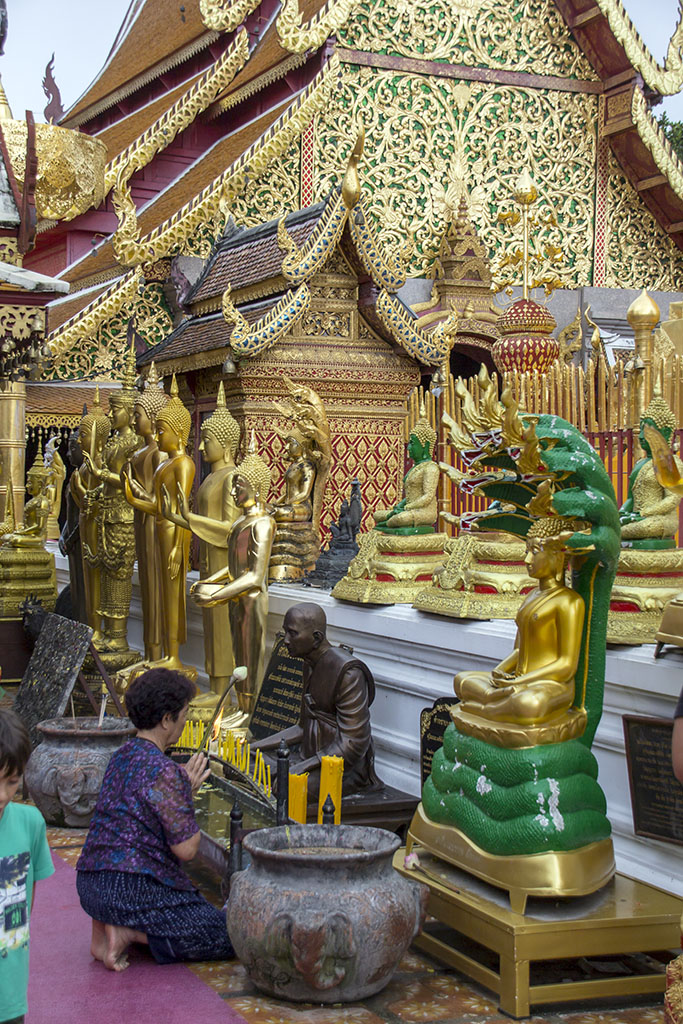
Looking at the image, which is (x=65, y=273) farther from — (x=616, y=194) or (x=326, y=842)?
(x=326, y=842)

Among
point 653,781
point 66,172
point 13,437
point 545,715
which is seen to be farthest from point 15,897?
point 13,437

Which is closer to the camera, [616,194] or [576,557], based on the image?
[576,557]

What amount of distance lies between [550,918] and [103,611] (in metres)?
4.97

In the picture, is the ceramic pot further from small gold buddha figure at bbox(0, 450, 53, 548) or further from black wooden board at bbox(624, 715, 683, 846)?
small gold buddha figure at bbox(0, 450, 53, 548)

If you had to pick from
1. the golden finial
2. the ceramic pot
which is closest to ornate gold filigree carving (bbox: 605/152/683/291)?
the golden finial

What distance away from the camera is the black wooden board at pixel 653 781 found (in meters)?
3.65

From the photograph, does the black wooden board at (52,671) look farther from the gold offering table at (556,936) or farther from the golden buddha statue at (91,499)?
the gold offering table at (556,936)

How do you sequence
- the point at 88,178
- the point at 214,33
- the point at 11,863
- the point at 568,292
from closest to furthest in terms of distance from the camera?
the point at 11,863
the point at 88,178
the point at 568,292
the point at 214,33

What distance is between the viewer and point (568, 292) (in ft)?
38.1

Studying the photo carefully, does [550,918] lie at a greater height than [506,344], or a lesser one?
lesser

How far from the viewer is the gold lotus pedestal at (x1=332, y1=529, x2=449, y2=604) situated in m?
5.76

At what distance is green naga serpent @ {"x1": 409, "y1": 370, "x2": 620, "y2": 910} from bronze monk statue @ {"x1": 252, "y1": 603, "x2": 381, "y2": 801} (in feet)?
2.78

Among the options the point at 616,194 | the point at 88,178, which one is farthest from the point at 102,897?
the point at 616,194

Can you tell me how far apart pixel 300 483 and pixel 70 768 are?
2.31m
